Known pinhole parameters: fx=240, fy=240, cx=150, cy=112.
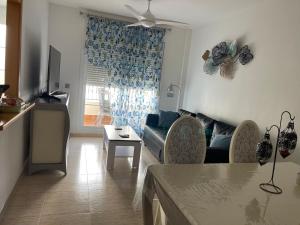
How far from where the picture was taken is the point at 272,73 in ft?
10.3

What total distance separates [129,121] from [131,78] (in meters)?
0.96

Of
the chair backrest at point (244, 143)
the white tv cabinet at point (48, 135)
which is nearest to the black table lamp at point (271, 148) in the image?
the chair backrest at point (244, 143)

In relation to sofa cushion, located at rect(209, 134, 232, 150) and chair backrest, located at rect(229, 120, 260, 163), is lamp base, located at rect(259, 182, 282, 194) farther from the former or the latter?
sofa cushion, located at rect(209, 134, 232, 150)

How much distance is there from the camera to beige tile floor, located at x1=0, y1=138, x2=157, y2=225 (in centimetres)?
226

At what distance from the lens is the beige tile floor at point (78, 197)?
7.43 feet

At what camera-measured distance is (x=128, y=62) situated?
5.15 meters

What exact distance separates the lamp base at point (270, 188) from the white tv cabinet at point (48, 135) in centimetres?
232

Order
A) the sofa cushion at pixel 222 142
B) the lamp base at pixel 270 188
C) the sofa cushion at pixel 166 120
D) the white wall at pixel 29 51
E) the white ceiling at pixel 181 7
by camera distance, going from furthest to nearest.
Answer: the sofa cushion at pixel 166 120 < the white ceiling at pixel 181 7 < the sofa cushion at pixel 222 142 < the white wall at pixel 29 51 < the lamp base at pixel 270 188

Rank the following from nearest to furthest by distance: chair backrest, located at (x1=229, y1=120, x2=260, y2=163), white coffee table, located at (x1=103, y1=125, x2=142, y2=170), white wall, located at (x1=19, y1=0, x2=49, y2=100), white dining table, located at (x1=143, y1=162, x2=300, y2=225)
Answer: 1. white dining table, located at (x1=143, y1=162, x2=300, y2=225)
2. chair backrest, located at (x1=229, y1=120, x2=260, y2=163)
3. white wall, located at (x1=19, y1=0, x2=49, y2=100)
4. white coffee table, located at (x1=103, y1=125, x2=142, y2=170)

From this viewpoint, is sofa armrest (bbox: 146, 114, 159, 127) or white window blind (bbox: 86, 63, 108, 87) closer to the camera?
sofa armrest (bbox: 146, 114, 159, 127)

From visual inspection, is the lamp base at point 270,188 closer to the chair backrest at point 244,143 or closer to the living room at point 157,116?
the living room at point 157,116

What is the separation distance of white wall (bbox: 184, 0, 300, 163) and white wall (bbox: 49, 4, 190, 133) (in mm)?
997

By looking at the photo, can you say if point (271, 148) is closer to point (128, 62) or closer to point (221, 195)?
point (221, 195)

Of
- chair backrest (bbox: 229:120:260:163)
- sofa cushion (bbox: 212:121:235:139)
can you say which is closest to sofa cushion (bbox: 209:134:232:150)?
sofa cushion (bbox: 212:121:235:139)
